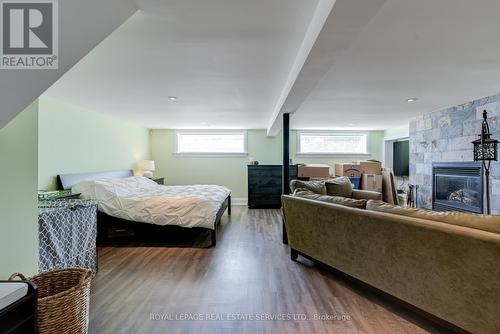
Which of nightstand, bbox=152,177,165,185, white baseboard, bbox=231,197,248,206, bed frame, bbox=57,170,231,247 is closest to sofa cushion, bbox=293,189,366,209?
bed frame, bbox=57,170,231,247

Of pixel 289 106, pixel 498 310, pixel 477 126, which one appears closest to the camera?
pixel 498 310

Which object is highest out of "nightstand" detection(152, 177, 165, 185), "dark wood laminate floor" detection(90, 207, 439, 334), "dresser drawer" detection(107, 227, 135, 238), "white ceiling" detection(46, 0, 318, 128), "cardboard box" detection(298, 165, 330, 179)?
"white ceiling" detection(46, 0, 318, 128)

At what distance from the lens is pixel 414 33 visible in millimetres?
1973

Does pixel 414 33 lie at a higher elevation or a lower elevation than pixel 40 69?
higher

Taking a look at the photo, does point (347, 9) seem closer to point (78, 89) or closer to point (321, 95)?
point (321, 95)

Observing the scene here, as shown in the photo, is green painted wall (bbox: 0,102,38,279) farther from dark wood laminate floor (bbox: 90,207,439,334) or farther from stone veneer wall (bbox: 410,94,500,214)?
stone veneer wall (bbox: 410,94,500,214)

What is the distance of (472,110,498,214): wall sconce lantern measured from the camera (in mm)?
3734

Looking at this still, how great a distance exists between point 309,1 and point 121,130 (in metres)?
5.23

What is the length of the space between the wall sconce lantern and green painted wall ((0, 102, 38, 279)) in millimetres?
5252

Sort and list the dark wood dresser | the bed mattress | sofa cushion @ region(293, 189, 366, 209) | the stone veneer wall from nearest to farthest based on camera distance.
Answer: the bed mattress < sofa cushion @ region(293, 189, 366, 209) < the stone veneer wall < the dark wood dresser

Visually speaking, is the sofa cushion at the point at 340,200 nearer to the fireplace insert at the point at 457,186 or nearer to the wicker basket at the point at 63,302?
the wicker basket at the point at 63,302

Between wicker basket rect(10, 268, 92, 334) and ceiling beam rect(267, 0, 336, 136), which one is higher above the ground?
ceiling beam rect(267, 0, 336, 136)

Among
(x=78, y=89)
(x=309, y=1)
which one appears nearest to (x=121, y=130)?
(x=78, y=89)

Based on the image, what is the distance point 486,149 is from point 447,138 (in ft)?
3.42
